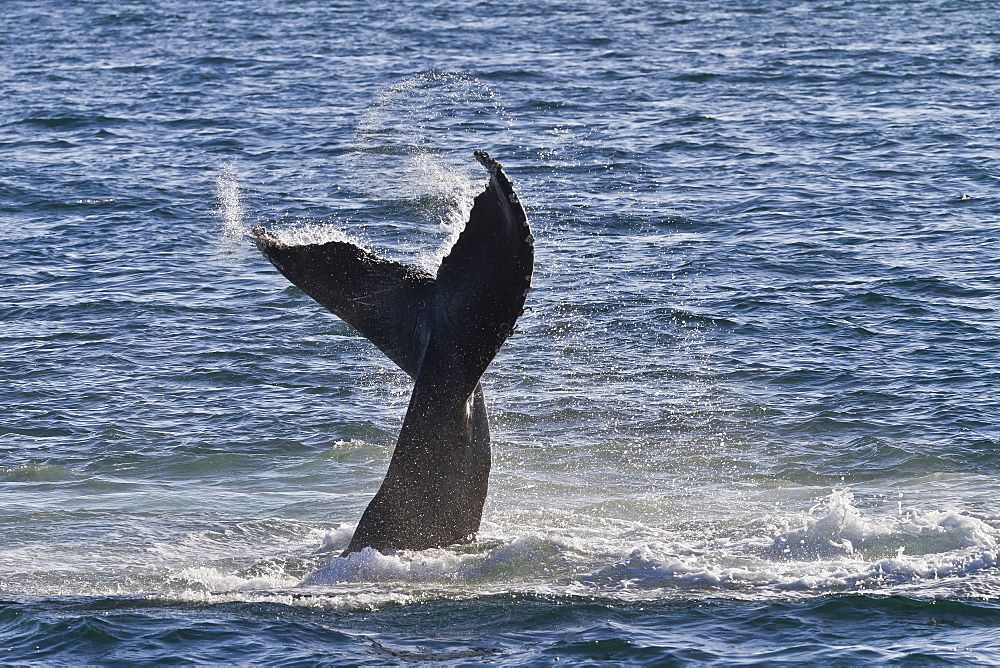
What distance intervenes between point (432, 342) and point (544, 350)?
6.51 m

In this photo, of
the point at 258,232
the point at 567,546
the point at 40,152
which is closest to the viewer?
the point at 258,232

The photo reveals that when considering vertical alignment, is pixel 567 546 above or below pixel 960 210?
below

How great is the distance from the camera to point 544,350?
1493cm

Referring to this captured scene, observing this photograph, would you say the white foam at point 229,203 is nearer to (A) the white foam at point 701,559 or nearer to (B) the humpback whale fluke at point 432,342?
(B) the humpback whale fluke at point 432,342

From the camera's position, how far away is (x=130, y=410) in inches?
538

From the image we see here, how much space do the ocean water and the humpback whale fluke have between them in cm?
27

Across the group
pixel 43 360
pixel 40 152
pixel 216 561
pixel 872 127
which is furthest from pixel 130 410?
pixel 872 127

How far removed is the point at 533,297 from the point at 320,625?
27.9ft

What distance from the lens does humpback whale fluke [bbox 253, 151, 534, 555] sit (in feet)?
26.5

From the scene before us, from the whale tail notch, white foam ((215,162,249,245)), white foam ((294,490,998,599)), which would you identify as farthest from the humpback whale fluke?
white foam ((215,162,249,245))

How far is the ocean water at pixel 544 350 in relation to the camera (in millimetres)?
8516

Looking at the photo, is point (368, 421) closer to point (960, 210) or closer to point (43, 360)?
point (43, 360)

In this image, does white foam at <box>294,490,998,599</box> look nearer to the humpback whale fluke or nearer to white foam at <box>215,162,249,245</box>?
the humpback whale fluke

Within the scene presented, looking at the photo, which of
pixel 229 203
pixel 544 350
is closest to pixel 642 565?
pixel 544 350
